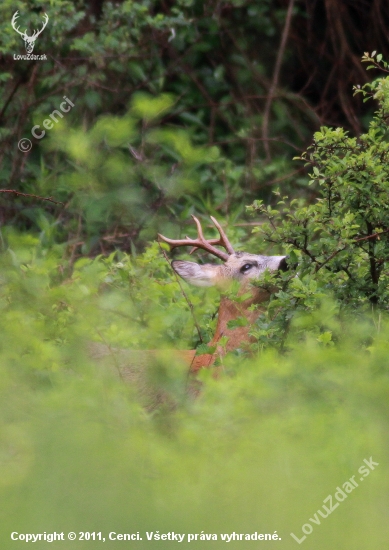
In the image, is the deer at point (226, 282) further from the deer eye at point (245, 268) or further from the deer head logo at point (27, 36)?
the deer head logo at point (27, 36)

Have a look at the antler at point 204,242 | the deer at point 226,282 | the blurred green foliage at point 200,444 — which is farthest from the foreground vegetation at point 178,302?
the antler at point 204,242

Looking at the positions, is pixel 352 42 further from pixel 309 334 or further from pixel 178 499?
pixel 178 499

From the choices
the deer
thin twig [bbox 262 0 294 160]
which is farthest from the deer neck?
thin twig [bbox 262 0 294 160]

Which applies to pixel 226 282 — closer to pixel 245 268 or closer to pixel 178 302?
pixel 245 268

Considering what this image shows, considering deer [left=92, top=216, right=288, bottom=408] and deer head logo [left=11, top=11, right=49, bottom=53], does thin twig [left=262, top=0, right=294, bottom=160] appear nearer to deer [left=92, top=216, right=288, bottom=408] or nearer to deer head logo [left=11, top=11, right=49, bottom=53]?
deer head logo [left=11, top=11, right=49, bottom=53]

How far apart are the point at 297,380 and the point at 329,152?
146 cm

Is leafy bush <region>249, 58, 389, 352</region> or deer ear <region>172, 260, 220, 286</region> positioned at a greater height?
leafy bush <region>249, 58, 389, 352</region>

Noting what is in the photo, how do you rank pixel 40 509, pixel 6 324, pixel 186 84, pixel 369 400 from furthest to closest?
pixel 186 84 < pixel 6 324 < pixel 369 400 < pixel 40 509

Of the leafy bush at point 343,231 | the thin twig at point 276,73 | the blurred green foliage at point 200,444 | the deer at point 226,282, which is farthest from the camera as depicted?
the thin twig at point 276,73

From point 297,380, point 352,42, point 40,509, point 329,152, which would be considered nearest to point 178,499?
point 40,509

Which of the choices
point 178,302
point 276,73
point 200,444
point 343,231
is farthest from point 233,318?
point 276,73

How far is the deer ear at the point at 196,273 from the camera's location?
219 inches

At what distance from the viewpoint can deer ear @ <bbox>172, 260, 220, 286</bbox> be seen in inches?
219

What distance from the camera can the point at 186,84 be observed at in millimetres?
8742
